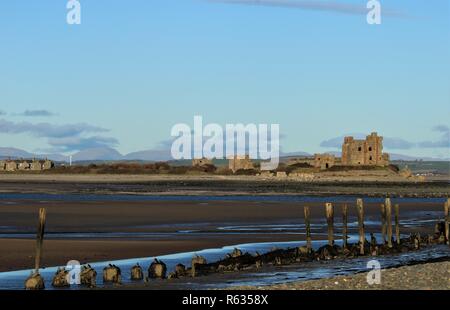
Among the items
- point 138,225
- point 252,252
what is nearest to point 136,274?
point 252,252

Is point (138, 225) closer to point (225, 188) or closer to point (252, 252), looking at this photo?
point (252, 252)

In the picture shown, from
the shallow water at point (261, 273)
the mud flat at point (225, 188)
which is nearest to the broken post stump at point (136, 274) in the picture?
the shallow water at point (261, 273)

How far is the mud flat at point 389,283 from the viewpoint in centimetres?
2231

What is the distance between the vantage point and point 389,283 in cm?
2284

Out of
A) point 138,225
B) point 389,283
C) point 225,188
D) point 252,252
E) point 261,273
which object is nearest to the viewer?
point 389,283

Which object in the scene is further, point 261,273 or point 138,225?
point 138,225

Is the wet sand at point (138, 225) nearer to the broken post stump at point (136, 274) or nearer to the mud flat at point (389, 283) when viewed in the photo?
the broken post stump at point (136, 274)

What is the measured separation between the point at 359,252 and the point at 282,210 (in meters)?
30.9

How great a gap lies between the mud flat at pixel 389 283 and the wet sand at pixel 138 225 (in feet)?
30.5

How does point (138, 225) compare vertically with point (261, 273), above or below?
above

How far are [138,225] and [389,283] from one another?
2687 cm

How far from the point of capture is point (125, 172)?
189 metres
